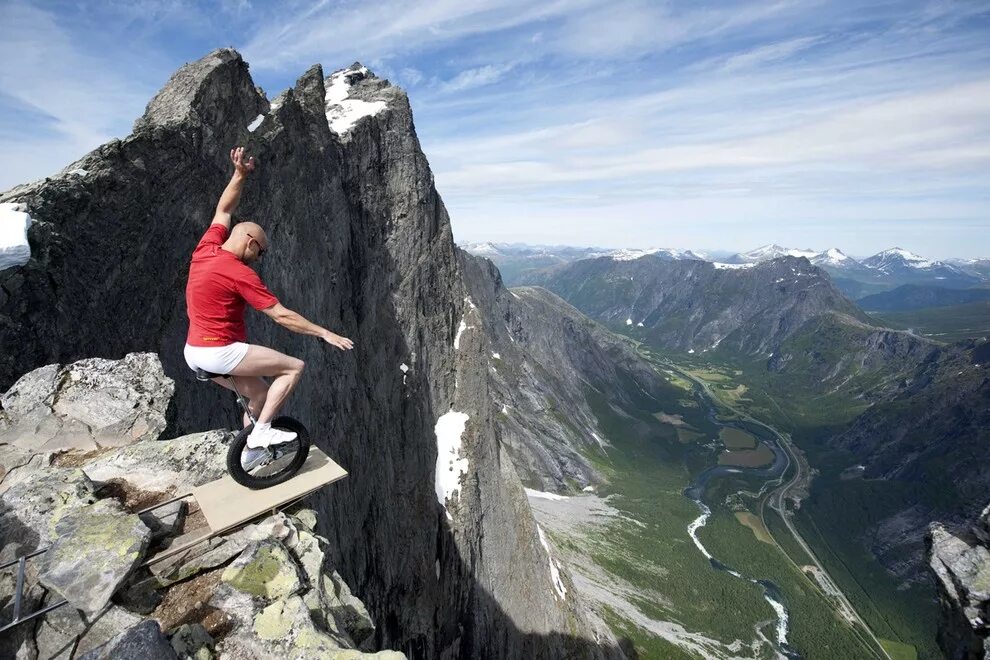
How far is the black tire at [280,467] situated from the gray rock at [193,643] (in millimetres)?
3462

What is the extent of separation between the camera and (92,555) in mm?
9172

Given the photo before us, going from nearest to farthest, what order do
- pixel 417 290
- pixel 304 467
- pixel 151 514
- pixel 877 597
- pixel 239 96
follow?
pixel 151 514 → pixel 304 467 → pixel 239 96 → pixel 417 290 → pixel 877 597

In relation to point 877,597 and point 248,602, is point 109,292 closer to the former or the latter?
point 248,602

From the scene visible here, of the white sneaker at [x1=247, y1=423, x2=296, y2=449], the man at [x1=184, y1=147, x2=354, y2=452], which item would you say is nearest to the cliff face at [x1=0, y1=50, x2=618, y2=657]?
the white sneaker at [x1=247, y1=423, x2=296, y2=449]

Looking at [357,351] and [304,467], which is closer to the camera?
[304,467]

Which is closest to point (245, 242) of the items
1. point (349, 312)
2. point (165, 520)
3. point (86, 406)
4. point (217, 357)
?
point (217, 357)

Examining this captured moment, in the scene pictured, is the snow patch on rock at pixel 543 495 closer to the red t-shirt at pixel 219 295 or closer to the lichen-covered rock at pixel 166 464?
the lichen-covered rock at pixel 166 464

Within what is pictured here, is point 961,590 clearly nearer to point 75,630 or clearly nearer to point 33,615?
point 75,630

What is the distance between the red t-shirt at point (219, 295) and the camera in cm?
1066

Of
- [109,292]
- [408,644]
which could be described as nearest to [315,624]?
[109,292]

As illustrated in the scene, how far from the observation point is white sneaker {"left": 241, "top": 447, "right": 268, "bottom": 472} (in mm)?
11516

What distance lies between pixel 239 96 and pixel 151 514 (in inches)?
1239

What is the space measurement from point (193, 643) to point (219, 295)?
6.44 meters

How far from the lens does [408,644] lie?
46.9 m
